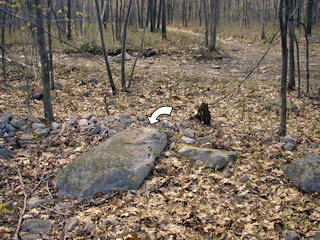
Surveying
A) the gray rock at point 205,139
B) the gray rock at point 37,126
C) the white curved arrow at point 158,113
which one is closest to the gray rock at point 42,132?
the gray rock at point 37,126

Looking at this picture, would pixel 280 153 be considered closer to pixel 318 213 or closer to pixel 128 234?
pixel 318 213

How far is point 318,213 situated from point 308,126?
3.01 m

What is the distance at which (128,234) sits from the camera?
9.88ft

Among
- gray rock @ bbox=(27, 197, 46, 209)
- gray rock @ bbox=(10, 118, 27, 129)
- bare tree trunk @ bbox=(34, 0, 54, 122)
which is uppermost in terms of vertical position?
bare tree trunk @ bbox=(34, 0, 54, 122)

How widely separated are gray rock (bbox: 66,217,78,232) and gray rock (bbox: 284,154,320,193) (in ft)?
9.94

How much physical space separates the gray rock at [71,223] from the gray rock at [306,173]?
3031 mm

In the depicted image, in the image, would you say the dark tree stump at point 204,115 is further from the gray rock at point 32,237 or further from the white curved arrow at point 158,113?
the gray rock at point 32,237

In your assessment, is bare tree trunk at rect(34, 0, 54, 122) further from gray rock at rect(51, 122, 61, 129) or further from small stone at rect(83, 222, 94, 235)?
small stone at rect(83, 222, 94, 235)

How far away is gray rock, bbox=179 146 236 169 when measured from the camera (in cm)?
431

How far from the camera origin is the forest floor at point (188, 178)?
3.13 meters

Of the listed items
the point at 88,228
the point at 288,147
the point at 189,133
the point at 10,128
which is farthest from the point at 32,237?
the point at 288,147

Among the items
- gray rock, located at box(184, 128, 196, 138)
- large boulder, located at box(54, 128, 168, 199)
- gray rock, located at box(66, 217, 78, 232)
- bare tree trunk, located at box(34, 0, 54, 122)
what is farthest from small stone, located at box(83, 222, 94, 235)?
bare tree trunk, located at box(34, 0, 54, 122)

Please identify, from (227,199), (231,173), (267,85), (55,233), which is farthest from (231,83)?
(55,233)

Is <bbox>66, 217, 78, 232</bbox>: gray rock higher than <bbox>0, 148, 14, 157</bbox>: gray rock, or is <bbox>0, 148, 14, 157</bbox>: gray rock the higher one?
<bbox>0, 148, 14, 157</bbox>: gray rock
